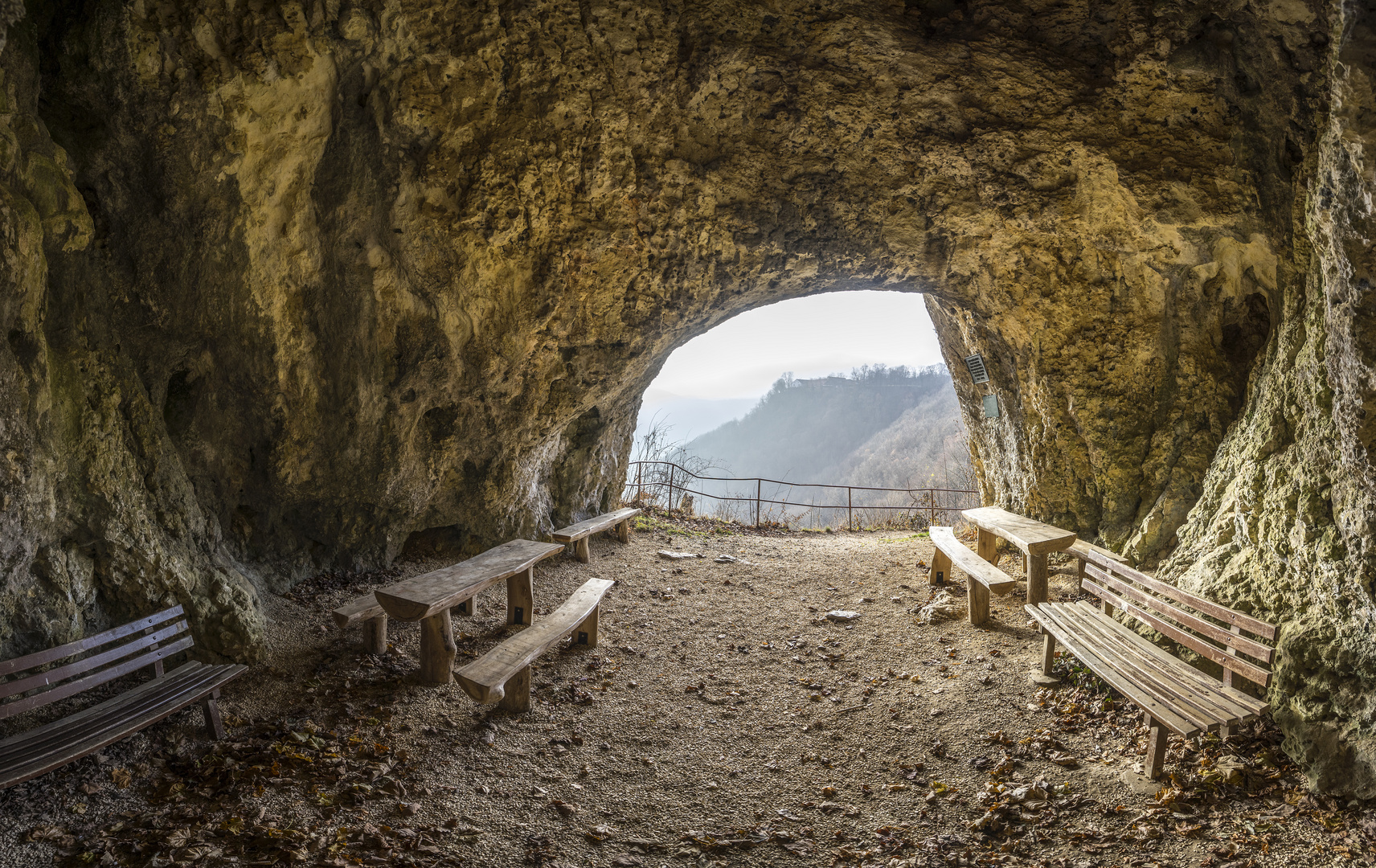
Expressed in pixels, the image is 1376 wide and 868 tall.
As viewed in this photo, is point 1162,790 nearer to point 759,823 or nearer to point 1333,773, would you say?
point 1333,773

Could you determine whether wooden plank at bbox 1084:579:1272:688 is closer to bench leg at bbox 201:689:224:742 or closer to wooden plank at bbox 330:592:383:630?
wooden plank at bbox 330:592:383:630

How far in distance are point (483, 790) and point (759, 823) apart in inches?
58.1

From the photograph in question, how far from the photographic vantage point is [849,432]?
56.7 metres

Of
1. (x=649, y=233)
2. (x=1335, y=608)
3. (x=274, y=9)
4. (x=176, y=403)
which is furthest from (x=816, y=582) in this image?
(x=274, y=9)

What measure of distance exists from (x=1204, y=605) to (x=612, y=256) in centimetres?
543

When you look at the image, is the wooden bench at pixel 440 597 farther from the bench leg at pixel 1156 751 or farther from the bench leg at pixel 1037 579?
the bench leg at pixel 1037 579

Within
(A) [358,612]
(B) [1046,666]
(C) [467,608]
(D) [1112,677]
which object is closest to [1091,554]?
(B) [1046,666]

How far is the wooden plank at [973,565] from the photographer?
530 cm

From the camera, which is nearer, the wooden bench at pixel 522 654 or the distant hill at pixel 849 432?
the wooden bench at pixel 522 654

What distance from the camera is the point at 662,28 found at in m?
5.75

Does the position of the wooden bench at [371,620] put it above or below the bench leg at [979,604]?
above

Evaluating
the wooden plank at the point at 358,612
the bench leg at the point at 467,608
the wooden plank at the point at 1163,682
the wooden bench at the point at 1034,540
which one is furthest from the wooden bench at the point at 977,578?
the wooden plank at the point at 358,612

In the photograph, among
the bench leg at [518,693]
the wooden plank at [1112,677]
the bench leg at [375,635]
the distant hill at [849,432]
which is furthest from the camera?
the distant hill at [849,432]

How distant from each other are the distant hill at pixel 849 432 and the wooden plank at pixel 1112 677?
34.0 m
